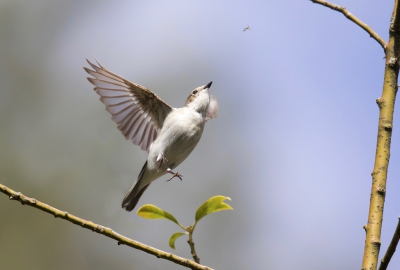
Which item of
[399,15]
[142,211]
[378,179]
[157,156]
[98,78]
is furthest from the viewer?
[98,78]

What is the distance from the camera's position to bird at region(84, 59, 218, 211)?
262 cm

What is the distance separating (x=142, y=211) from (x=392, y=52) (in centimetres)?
90

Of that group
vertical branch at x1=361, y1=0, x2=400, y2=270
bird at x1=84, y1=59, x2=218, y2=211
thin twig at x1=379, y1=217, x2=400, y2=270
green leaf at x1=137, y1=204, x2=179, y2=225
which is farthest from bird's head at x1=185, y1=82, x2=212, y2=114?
thin twig at x1=379, y1=217, x2=400, y2=270

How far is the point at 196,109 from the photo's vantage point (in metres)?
2.86

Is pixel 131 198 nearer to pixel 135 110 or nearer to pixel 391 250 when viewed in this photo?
pixel 135 110

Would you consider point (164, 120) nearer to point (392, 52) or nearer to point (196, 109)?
point (196, 109)

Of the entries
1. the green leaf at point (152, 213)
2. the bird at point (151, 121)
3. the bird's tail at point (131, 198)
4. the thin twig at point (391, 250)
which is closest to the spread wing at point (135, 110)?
the bird at point (151, 121)

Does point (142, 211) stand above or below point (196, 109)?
below

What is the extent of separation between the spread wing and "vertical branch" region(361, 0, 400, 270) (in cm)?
204

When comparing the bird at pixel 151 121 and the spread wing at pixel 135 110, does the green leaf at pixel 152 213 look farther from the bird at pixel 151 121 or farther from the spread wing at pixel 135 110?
the spread wing at pixel 135 110

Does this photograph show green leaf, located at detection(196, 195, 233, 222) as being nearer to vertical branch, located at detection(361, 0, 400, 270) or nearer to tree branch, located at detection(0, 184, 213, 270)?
tree branch, located at detection(0, 184, 213, 270)

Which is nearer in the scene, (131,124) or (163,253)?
(163,253)

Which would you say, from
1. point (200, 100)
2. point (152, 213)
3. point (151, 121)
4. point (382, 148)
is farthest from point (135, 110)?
point (382, 148)

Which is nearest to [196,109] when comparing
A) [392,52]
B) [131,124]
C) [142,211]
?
[131,124]
